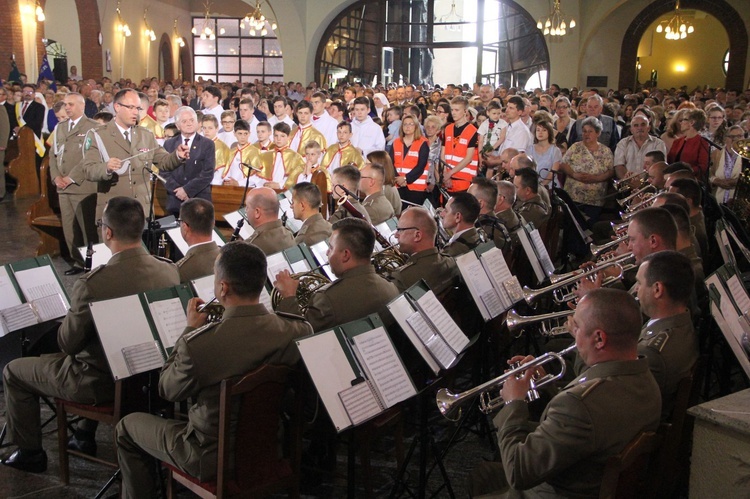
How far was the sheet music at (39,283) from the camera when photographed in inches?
162

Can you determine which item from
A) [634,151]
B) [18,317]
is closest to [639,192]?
[634,151]

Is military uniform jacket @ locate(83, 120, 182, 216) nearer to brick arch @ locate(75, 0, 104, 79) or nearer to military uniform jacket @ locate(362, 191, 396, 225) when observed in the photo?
military uniform jacket @ locate(362, 191, 396, 225)

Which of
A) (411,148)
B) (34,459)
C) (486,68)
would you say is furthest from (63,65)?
(34,459)

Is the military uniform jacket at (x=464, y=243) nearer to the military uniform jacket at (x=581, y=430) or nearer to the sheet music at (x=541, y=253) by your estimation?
the sheet music at (x=541, y=253)

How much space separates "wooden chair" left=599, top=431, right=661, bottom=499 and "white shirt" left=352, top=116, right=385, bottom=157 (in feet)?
26.6

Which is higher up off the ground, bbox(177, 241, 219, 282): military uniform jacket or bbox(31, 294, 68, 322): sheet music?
bbox(177, 241, 219, 282): military uniform jacket

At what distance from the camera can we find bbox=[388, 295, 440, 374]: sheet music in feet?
11.3

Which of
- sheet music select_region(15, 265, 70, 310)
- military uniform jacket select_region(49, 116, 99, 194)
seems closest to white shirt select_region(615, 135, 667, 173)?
military uniform jacket select_region(49, 116, 99, 194)

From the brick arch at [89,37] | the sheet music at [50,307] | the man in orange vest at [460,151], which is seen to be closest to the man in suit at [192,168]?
the man in orange vest at [460,151]

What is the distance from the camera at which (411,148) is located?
9.27 m

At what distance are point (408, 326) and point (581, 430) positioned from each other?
107 centimetres

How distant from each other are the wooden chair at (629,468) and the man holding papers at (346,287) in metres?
1.70

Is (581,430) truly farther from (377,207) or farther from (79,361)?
(377,207)

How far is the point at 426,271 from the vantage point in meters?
4.57
